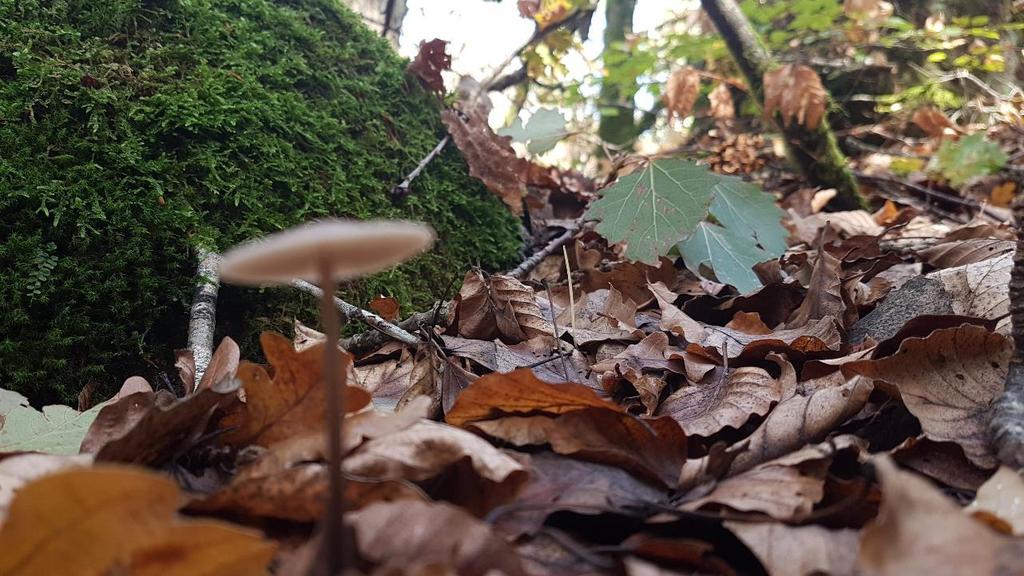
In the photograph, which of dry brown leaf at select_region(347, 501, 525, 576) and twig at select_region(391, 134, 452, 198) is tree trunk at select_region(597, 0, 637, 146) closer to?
twig at select_region(391, 134, 452, 198)

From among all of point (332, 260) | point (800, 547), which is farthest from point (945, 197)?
point (332, 260)

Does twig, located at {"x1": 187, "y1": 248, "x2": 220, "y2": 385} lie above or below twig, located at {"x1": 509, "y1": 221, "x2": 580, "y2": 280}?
above

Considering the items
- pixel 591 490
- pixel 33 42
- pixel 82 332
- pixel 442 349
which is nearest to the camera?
pixel 591 490

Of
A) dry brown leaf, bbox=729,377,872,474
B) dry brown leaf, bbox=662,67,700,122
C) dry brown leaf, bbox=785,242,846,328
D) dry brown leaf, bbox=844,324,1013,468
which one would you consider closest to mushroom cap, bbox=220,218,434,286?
dry brown leaf, bbox=729,377,872,474

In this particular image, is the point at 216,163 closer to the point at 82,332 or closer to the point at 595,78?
the point at 82,332

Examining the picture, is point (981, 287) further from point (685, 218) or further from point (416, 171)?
point (416, 171)

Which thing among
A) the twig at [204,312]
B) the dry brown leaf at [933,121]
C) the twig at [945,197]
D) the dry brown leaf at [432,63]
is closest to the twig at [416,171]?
the dry brown leaf at [432,63]

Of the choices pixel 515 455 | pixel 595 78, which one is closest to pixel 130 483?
pixel 515 455
